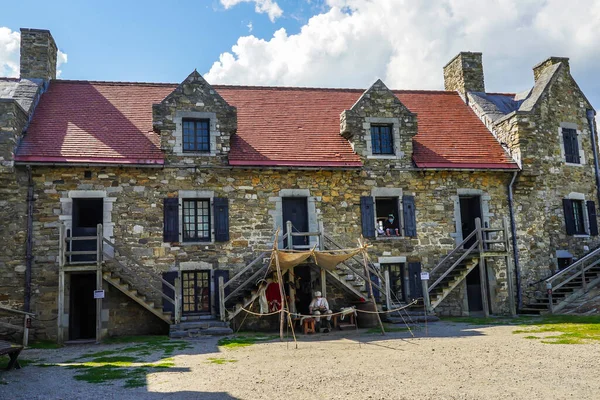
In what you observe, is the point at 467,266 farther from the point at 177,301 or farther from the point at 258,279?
the point at 177,301

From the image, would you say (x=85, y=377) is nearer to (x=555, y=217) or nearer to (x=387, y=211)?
(x=387, y=211)

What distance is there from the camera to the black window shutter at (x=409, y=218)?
17375mm

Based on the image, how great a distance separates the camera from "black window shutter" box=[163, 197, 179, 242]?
1586 cm

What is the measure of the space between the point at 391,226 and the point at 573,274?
629cm

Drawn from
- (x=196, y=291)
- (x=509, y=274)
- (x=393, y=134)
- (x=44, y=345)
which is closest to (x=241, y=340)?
(x=196, y=291)

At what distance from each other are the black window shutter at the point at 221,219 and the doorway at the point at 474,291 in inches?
340

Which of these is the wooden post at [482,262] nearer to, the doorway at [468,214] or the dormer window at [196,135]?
the doorway at [468,214]

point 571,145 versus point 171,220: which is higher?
point 571,145

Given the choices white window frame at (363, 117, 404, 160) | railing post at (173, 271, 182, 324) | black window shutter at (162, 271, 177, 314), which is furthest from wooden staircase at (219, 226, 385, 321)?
white window frame at (363, 117, 404, 160)

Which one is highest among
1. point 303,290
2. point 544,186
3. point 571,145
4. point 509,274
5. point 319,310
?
point 571,145

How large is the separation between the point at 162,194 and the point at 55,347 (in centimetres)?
500

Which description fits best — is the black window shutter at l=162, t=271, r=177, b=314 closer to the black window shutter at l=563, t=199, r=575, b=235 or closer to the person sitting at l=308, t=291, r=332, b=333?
the person sitting at l=308, t=291, r=332, b=333

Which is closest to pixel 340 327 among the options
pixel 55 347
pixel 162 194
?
pixel 162 194

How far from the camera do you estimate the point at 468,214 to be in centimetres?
1884
